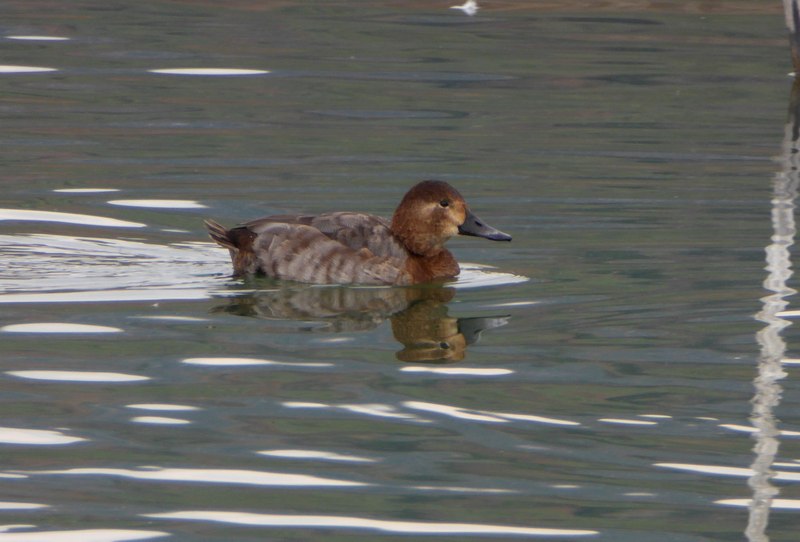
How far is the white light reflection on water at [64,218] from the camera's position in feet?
35.3

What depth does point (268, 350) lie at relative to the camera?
304 inches

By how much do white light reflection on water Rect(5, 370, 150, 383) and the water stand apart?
1.2 inches

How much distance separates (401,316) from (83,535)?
3.72 m

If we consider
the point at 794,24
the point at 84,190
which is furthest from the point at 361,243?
the point at 794,24

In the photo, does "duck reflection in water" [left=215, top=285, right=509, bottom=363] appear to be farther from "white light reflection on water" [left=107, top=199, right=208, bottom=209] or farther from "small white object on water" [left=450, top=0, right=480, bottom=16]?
"small white object on water" [left=450, top=0, right=480, bottom=16]

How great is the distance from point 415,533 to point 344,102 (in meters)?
11.2

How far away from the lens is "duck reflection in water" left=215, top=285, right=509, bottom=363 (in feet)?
26.3

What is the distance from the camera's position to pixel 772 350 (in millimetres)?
7758

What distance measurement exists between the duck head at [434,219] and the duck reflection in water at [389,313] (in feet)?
1.04

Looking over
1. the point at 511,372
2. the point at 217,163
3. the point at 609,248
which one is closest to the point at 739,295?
the point at 609,248

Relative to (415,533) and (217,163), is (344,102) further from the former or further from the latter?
(415,533)

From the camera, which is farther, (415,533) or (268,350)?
(268,350)

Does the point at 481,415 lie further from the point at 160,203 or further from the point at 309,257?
the point at 160,203

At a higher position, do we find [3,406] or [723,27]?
[723,27]
